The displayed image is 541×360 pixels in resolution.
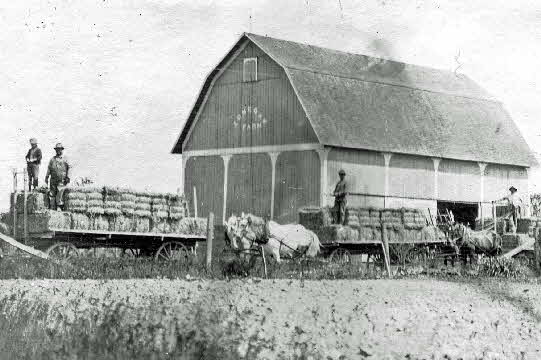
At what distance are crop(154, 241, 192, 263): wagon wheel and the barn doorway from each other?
46.3 feet

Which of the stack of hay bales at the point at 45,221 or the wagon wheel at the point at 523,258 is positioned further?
the wagon wheel at the point at 523,258

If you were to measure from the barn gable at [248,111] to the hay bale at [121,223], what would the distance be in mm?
10253

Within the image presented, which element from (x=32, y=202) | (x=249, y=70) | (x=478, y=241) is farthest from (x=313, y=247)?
(x=249, y=70)

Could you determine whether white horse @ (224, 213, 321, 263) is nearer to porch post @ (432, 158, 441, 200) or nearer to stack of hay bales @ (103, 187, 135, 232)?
stack of hay bales @ (103, 187, 135, 232)

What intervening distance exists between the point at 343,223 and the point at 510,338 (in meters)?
13.1

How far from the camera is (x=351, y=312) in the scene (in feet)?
42.7

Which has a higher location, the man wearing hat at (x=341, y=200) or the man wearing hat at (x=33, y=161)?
the man wearing hat at (x=33, y=161)

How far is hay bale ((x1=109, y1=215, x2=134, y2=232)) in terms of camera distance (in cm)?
2196

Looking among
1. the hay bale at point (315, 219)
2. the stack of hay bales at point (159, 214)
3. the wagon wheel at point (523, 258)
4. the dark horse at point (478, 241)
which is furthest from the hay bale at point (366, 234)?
the stack of hay bales at point (159, 214)

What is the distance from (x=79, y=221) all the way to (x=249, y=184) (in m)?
12.5

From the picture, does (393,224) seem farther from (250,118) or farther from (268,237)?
(250,118)

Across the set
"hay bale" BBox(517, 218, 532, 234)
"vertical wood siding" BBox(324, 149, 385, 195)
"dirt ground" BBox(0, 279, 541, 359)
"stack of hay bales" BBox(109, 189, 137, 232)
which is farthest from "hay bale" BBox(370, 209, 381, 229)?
"dirt ground" BBox(0, 279, 541, 359)

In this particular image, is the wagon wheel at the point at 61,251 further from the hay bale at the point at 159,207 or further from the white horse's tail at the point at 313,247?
the white horse's tail at the point at 313,247

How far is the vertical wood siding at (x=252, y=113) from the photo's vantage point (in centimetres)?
3231
